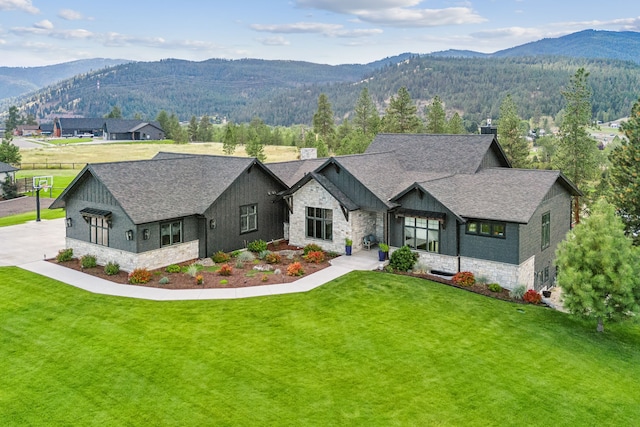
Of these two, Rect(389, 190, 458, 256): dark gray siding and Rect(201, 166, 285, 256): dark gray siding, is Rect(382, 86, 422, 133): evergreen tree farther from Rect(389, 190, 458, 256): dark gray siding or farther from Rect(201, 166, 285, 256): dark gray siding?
Rect(389, 190, 458, 256): dark gray siding

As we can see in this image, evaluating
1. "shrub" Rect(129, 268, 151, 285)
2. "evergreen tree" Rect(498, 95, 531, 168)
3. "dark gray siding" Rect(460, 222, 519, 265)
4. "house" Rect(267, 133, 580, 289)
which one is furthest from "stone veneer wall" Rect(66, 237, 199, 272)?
"evergreen tree" Rect(498, 95, 531, 168)

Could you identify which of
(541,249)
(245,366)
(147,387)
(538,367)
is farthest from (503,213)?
(147,387)

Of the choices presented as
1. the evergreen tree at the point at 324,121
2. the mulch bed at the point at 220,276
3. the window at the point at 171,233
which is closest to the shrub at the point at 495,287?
the mulch bed at the point at 220,276

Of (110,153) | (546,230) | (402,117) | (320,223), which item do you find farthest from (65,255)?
(110,153)

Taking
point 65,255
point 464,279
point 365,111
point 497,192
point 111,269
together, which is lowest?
point 464,279

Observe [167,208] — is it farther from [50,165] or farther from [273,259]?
[50,165]

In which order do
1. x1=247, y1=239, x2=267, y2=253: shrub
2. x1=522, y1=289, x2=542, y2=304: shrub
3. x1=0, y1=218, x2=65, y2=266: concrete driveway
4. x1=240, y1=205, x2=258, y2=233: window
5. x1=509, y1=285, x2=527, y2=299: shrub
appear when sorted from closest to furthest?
x1=522, y1=289, x2=542, y2=304: shrub
x1=509, y1=285, x2=527, y2=299: shrub
x1=0, y1=218, x2=65, y2=266: concrete driveway
x1=247, y1=239, x2=267, y2=253: shrub
x1=240, y1=205, x2=258, y2=233: window

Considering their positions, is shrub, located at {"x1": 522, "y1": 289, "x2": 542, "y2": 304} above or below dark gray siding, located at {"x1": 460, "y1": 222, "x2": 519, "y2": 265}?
below

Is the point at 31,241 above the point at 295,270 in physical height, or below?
above
